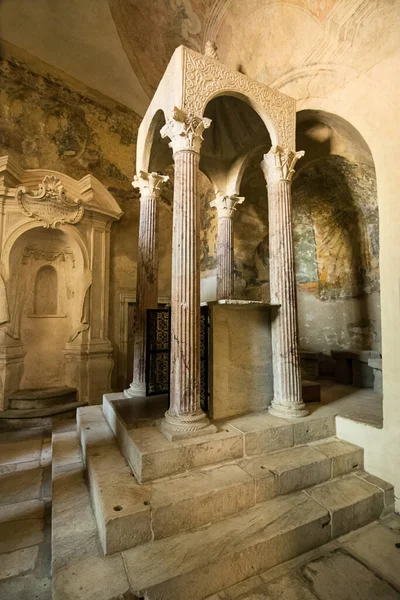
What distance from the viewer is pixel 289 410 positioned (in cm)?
331

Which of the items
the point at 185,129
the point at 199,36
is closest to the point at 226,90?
the point at 185,129

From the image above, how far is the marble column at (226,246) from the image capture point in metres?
5.30

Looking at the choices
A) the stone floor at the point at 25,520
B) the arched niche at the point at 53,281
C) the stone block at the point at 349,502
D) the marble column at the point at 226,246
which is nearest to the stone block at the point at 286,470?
the stone block at the point at 349,502

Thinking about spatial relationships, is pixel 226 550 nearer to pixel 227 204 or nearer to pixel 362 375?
pixel 362 375

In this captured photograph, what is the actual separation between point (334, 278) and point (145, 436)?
17.4ft

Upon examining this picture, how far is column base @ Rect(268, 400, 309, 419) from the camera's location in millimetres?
3291

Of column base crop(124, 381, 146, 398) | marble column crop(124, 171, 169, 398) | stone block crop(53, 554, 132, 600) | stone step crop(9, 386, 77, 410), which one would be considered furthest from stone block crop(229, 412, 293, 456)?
stone step crop(9, 386, 77, 410)

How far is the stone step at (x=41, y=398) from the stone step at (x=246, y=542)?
458 cm

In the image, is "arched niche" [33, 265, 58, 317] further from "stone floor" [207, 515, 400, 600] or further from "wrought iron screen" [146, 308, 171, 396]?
"stone floor" [207, 515, 400, 600]

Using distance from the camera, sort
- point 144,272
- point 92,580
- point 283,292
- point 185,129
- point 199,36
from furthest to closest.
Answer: point 199,36
point 144,272
point 283,292
point 185,129
point 92,580

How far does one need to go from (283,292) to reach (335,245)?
353cm

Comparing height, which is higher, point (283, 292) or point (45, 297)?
point (45, 297)

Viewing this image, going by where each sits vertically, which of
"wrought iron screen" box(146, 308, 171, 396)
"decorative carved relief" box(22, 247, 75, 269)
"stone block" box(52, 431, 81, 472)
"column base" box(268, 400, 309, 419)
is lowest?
"stone block" box(52, 431, 81, 472)

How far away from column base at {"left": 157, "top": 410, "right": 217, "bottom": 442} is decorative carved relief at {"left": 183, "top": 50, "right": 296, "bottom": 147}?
3187 millimetres
